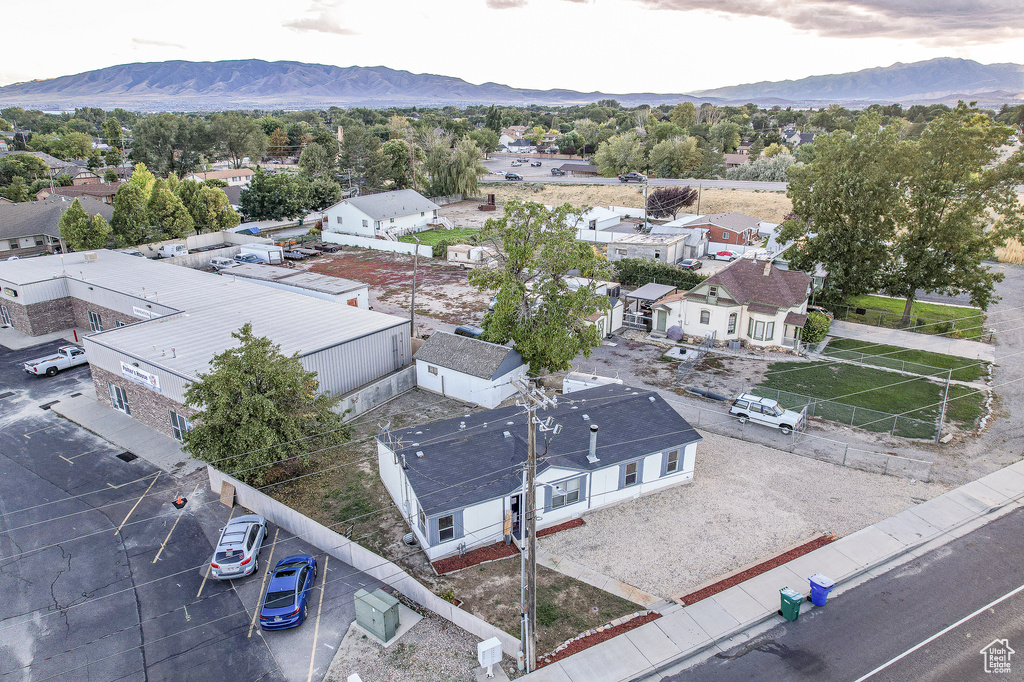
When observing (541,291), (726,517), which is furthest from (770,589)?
(541,291)

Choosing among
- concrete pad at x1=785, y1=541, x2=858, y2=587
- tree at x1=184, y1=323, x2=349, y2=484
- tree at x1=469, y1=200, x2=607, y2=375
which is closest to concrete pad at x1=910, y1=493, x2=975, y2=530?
concrete pad at x1=785, y1=541, x2=858, y2=587

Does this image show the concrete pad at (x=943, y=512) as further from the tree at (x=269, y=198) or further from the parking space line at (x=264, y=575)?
the tree at (x=269, y=198)

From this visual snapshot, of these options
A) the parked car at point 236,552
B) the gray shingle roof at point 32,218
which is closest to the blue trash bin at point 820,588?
the parked car at point 236,552

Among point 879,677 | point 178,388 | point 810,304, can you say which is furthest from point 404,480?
point 810,304

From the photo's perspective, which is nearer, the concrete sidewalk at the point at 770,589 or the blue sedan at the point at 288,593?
the concrete sidewalk at the point at 770,589

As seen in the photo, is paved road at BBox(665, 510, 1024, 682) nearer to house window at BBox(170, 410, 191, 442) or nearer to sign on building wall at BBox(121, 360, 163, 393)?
house window at BBox(170, 410, 191, 442)

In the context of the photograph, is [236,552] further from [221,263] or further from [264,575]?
[221,263]

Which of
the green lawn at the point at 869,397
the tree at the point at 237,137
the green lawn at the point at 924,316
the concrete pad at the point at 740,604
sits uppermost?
the tree at the point at 237,137
